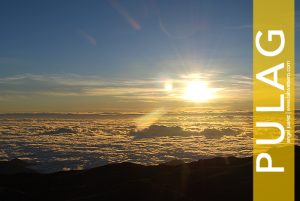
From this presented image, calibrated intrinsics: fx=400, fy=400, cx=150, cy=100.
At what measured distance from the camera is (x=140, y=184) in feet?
135

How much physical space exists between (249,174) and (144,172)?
676 inches

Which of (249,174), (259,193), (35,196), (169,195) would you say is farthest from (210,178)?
Result: (35,196)

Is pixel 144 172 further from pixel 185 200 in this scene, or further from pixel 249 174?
pixel 185 200

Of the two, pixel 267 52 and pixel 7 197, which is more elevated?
pixel 267 52

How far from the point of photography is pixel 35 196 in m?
44.2

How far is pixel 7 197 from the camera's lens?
40.3 metres

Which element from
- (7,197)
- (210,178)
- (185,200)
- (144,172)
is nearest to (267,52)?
(185,200)

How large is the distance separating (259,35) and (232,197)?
67.0 ft

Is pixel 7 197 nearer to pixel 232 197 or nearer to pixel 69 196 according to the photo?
pixel 69 196

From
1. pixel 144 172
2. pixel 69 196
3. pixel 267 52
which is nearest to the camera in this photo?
pixel 267 52

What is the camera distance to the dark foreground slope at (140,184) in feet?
130

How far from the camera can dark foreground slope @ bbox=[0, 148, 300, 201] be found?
39.6 m

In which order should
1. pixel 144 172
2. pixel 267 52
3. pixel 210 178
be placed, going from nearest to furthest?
pixel 267 52 → pixel 210 178 → pixel 144 172

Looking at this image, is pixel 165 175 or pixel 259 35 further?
pixel 165 175
